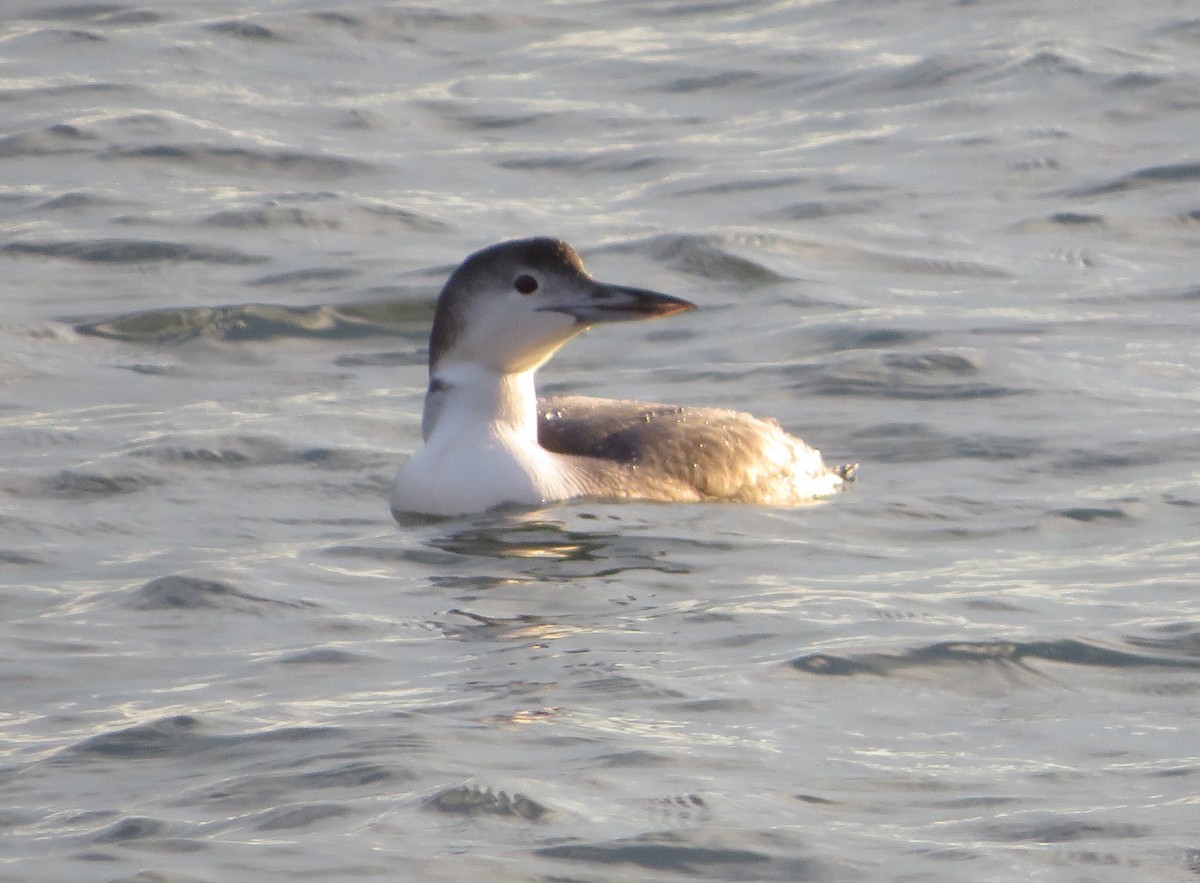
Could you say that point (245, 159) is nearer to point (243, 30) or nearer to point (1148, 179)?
point (243, 30)

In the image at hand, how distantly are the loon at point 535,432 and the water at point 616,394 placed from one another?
16 cm

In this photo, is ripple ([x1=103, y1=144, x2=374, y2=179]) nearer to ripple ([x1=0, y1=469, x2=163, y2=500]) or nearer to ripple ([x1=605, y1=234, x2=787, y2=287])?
ripple ([x1=605, y1=234, x2=787, y2=287])

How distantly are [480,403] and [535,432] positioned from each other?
26 cm

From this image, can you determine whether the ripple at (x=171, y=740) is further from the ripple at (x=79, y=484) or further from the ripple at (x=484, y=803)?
the ripple at (x=79, y=484)

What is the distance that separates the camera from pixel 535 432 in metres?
8.60

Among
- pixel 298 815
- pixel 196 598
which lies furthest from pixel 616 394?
pixel 298 815

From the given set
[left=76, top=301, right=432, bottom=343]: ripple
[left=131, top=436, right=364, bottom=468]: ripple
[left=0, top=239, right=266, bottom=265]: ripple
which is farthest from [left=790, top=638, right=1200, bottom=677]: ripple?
[left=0, top=239, right=266, bottom=265]: ripple

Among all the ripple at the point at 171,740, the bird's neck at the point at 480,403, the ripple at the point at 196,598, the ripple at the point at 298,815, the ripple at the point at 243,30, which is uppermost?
the ripple at the point at 243,30

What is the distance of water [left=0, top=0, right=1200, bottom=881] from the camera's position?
5.41 meters

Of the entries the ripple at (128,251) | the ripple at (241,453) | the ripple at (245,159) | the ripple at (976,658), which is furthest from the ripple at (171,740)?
the ripple at (245,159)

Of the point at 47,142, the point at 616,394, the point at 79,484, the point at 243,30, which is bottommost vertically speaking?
the point at 79,484

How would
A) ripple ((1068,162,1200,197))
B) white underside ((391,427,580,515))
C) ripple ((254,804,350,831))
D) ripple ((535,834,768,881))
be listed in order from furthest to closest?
ripple ((1068,162,1200,197))
white underside ((391,427,580,515))
ripple ((254,804,350,831))
ripple ((535,834,768,881))

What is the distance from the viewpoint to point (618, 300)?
8.45m

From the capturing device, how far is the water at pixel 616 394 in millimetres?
5414
